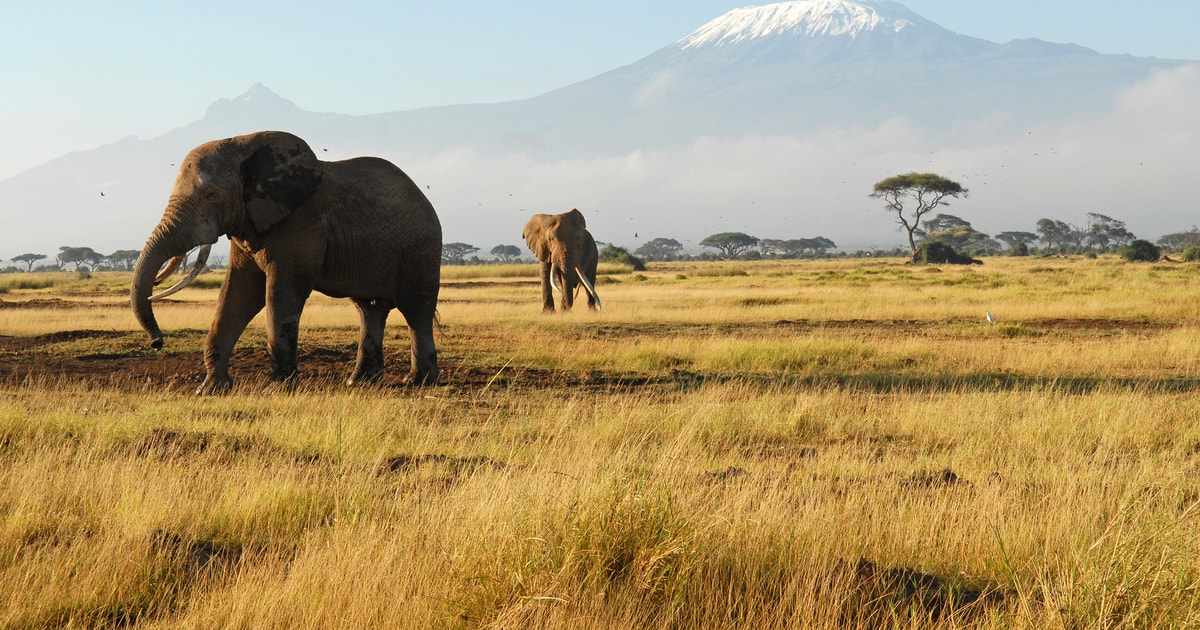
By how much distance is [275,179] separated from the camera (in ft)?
35.9

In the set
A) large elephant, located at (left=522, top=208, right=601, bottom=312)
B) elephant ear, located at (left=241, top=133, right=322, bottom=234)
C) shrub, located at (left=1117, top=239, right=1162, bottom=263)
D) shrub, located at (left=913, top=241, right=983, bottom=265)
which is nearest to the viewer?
elephant ear, located at (left=241, top=133, right=322, bottom=234)

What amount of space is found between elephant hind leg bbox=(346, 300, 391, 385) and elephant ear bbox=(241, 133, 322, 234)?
178 centimetres

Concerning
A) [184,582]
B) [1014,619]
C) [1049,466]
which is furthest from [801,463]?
[184,582]

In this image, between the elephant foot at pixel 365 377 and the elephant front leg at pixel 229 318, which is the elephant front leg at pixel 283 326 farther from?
the elephant foot at pixel 365 377

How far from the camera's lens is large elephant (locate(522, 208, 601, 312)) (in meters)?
25.5

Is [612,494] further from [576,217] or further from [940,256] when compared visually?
[940,256]

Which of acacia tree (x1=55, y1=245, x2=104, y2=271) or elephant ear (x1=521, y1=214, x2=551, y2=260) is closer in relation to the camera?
elephant ear (x1=521, y1=214, x2=551, y2=260)

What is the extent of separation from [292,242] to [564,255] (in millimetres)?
14619

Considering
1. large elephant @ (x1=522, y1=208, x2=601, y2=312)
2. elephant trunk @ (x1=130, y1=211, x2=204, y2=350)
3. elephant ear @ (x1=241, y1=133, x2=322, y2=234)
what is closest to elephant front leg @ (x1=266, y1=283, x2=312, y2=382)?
elephant ear @ (x1=241, y1=133, x2=322, y2=234)

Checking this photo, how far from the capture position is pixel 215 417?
360 inches

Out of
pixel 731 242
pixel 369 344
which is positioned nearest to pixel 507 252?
pixel 731 242

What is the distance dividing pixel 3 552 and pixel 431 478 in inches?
96.1

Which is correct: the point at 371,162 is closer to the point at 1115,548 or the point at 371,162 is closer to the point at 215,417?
the point at 215,417

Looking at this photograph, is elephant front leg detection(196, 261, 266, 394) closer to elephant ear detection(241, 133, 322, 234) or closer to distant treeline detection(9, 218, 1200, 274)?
elephant ear detection(241, 133, 322, 234)
